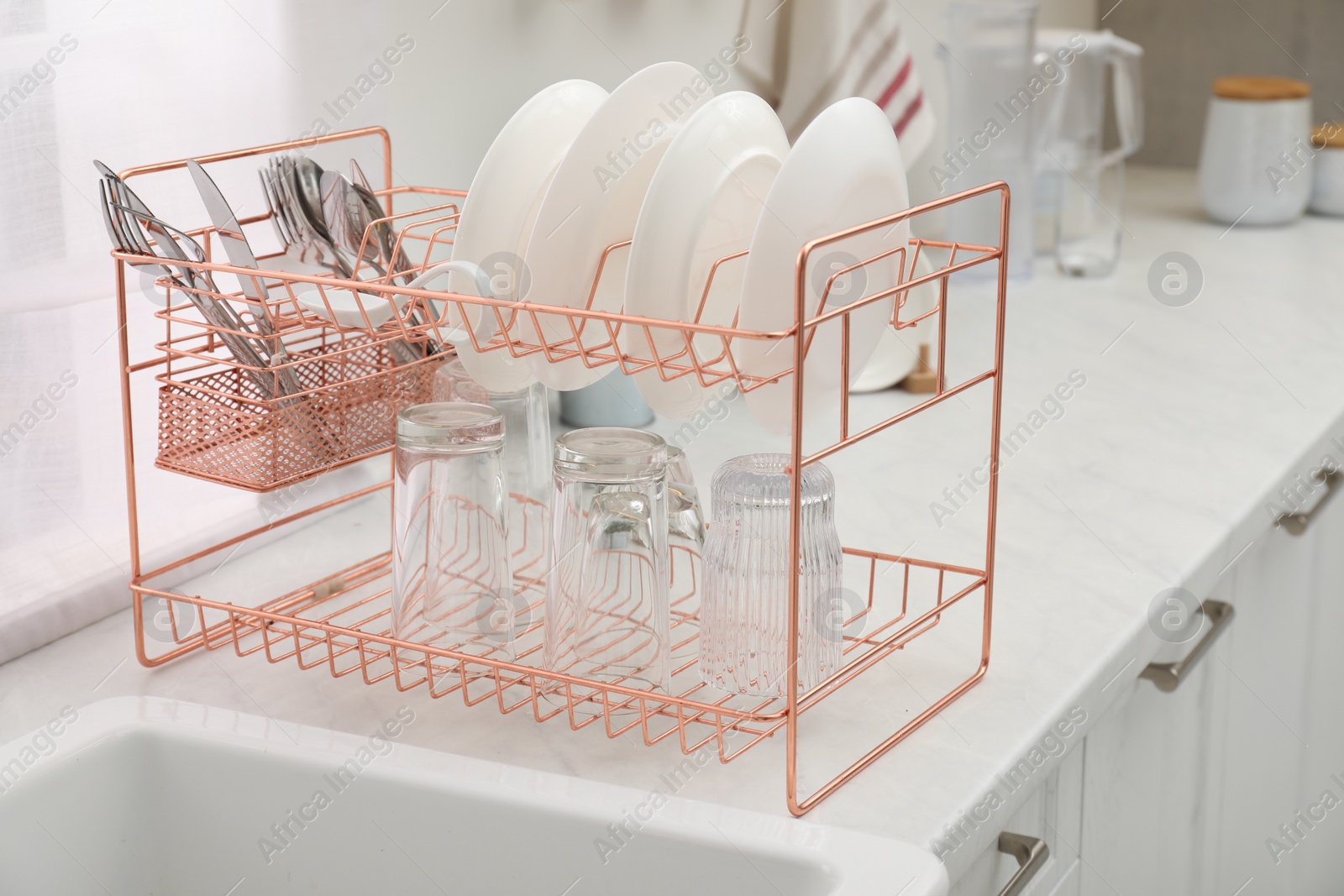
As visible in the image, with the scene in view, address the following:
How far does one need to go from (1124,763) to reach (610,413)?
0.60 metres

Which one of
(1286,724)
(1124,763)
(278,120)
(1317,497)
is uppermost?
(278,120)

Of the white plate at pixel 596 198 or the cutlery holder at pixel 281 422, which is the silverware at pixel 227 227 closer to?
the cutlery holder at pixel 281 422

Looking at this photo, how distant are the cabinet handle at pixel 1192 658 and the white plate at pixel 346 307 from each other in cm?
60

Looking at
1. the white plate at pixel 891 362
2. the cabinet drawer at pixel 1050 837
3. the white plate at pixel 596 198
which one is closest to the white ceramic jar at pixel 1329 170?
the white plate at pixel 891 362

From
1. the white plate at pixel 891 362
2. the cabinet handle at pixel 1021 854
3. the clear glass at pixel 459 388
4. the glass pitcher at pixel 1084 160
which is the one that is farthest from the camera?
the glass pitcher at pixel 1084 160

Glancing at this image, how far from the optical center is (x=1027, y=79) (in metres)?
2.06

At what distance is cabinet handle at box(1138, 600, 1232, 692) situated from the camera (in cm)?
107

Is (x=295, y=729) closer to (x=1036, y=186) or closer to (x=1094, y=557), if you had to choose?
(x=1094, y=557)

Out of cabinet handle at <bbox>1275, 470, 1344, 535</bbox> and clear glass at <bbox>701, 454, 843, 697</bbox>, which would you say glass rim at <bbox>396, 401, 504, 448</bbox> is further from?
cabinet handle at <bbox>1275, 470, 1344, 535</bbox>

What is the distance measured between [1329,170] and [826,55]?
44.6 inches

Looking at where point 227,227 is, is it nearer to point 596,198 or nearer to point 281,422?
point 281,422

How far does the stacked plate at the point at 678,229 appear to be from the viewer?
0.76 meters

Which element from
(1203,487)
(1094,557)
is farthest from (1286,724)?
(1094,557)

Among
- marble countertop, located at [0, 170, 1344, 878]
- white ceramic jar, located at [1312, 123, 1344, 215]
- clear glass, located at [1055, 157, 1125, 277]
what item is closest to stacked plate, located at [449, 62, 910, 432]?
marble countertop, located at [0, 170, 1344, 878]
